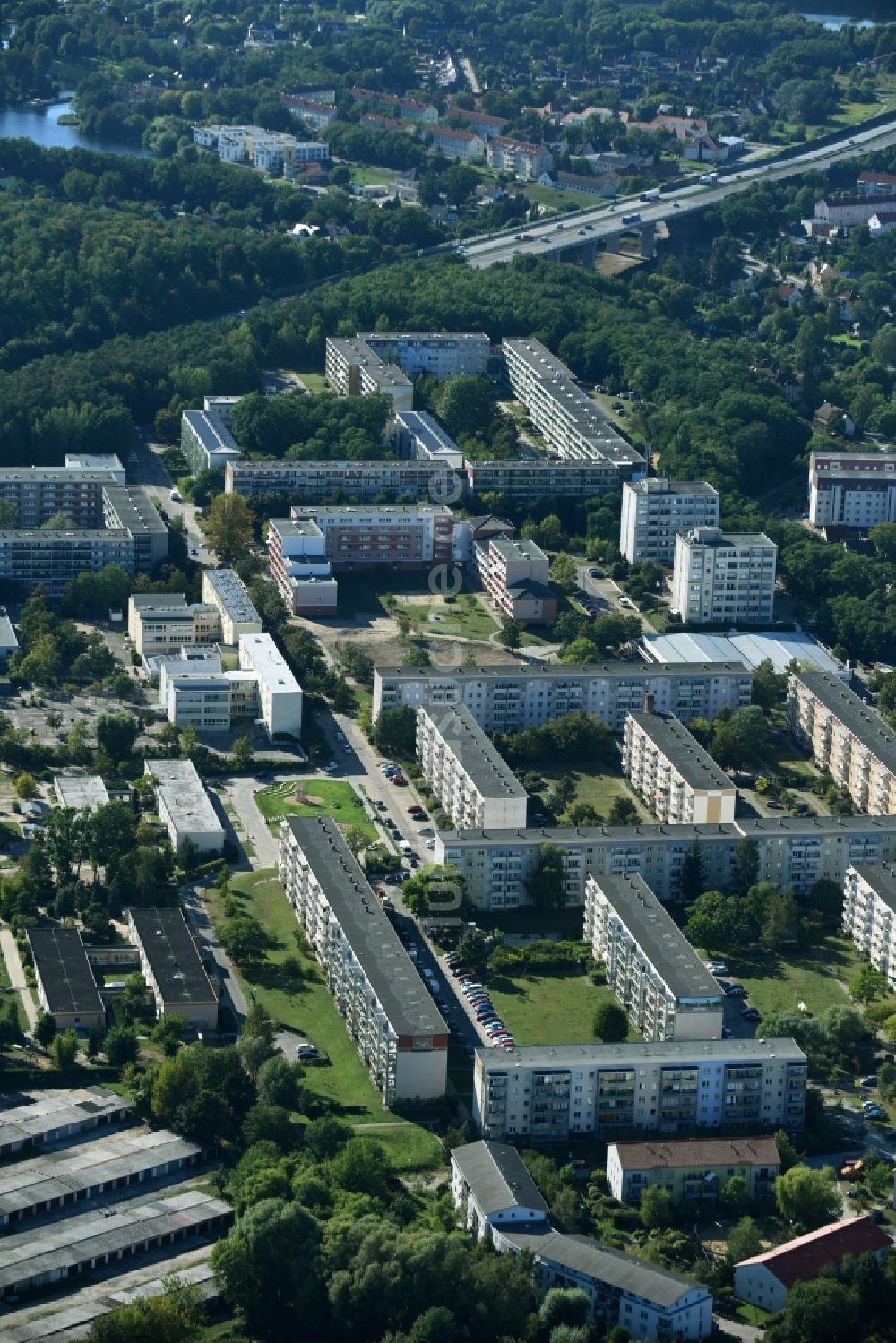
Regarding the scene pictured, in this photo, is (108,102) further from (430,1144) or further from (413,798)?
(430,1144)

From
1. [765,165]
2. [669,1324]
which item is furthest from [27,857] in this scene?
[765,165]

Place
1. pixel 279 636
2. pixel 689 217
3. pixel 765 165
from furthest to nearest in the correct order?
1. pixel 765 165
2. pixel 689 217
3. pixel 279 636

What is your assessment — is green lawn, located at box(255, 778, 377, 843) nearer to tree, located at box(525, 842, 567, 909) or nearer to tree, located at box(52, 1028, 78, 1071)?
tree, located at box(525, 842, 567, 909)

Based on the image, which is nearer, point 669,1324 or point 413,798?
point 669,1324

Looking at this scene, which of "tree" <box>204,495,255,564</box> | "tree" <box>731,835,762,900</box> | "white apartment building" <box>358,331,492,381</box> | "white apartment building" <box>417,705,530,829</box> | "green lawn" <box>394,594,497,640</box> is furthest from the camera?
"white apartment building" <box>358,331,492,381</box>

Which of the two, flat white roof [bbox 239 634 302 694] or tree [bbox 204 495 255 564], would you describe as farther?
tree [bbox 204 495 255 564]

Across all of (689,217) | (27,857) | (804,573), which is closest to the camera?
(27,857)

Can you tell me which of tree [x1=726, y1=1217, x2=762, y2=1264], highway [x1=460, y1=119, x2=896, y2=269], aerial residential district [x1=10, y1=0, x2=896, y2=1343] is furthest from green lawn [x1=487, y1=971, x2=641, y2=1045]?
highway [x1=460, y1=119, x2=896, y2=269]
